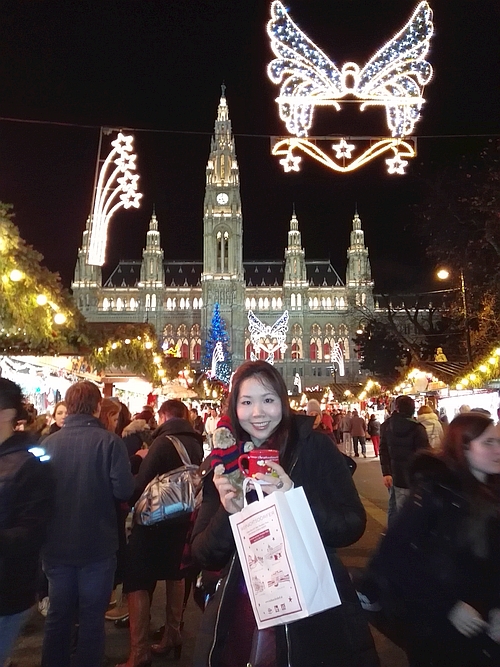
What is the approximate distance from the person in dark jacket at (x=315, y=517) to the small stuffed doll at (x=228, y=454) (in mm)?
34

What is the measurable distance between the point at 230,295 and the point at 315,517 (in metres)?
61.1

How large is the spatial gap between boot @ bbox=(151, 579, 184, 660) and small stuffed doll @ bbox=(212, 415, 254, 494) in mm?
2036

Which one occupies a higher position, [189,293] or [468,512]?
[189,293]

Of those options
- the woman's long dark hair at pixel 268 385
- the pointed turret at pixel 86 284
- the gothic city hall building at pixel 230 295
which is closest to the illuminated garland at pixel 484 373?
the woman's long dark hair at pixel 268 385

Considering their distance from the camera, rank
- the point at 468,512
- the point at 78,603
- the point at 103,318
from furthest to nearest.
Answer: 1. the point at 103,318
2. the point at 78,603
3. the point at 468,512

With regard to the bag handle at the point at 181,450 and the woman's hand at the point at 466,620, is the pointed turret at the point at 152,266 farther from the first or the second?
the woman's hand at the point at 466,620

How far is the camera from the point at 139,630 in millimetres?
3105

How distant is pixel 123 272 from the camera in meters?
72.0

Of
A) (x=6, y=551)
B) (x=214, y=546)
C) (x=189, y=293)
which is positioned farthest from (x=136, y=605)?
(x=189, y=293)

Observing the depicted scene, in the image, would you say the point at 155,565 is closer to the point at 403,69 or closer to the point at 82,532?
the point at 82,532

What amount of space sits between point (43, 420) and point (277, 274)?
66.8 meters

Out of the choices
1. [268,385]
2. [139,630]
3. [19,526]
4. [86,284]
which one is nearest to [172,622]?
[139,630]

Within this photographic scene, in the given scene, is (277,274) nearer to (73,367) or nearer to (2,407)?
(73,367)

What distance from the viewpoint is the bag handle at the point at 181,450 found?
334cm
